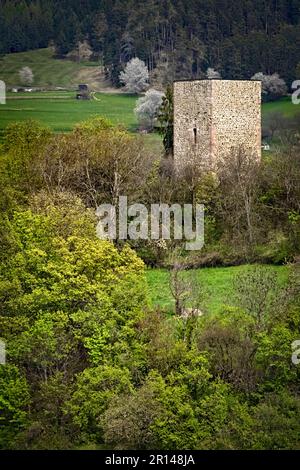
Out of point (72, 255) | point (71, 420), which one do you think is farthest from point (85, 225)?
point (71, 420)

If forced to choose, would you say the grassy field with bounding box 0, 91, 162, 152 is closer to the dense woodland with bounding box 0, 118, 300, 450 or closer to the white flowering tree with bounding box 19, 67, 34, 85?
the white flowering tree with bounding box 19, 67, 34, 85

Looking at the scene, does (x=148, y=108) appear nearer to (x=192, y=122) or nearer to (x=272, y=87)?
(x=272, y=87)

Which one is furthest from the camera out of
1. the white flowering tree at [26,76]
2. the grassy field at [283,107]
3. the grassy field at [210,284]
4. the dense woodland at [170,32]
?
the white flowering tree at [26,76]

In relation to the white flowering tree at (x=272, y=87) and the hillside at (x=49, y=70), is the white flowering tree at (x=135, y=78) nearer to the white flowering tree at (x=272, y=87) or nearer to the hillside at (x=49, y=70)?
the hillside at (x=49, y=70)

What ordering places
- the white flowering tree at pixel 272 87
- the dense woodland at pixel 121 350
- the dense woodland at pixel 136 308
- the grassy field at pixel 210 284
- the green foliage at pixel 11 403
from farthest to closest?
the white flowering tree at pixel 272 87 → the grassy field at pixel 210 284 → the green foliage at pixel 11 403 → the dense woodland at pixel 136 308 → the dense woodland at pixel 121 350

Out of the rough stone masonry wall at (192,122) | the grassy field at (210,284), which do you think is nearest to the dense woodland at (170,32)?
the rough stone masonry wall at (192,122)

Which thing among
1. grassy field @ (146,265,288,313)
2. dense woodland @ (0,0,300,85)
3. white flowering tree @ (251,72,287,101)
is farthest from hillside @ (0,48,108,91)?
grassy field @ (146,265,288,313)
